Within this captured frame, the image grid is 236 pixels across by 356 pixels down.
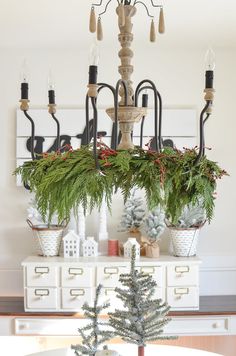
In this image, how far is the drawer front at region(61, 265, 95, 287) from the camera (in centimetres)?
288

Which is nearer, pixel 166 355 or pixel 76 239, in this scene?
pixel 166 355

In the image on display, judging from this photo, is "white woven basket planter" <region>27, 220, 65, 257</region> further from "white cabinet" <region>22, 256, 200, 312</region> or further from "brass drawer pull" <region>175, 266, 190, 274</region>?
"brass drawer pull" <region>175, 266, 190, 274</region>

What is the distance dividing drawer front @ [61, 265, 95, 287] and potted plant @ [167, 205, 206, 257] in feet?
1.83

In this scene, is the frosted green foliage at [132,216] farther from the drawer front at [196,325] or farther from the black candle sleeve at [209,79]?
the black candle sleeve at [209,79]

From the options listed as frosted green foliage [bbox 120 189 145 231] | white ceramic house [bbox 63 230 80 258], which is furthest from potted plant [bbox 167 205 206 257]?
white ceramic house [bbox 63 230 80 258]

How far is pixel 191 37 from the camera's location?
2979 mm

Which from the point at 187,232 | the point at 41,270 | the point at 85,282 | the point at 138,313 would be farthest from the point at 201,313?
the point at 138,313

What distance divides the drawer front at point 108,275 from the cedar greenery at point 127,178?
1776 millimetres

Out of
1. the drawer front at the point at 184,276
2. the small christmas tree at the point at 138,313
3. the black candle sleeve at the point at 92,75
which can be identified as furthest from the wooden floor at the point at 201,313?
the black candle sleeve at the point at 92,75

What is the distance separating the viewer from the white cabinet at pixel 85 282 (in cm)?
288

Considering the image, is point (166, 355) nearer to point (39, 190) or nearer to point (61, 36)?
point (39, 190)

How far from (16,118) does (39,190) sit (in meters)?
2.14

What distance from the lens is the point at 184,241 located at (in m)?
2.98

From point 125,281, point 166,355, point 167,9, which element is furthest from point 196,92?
point 125,281
